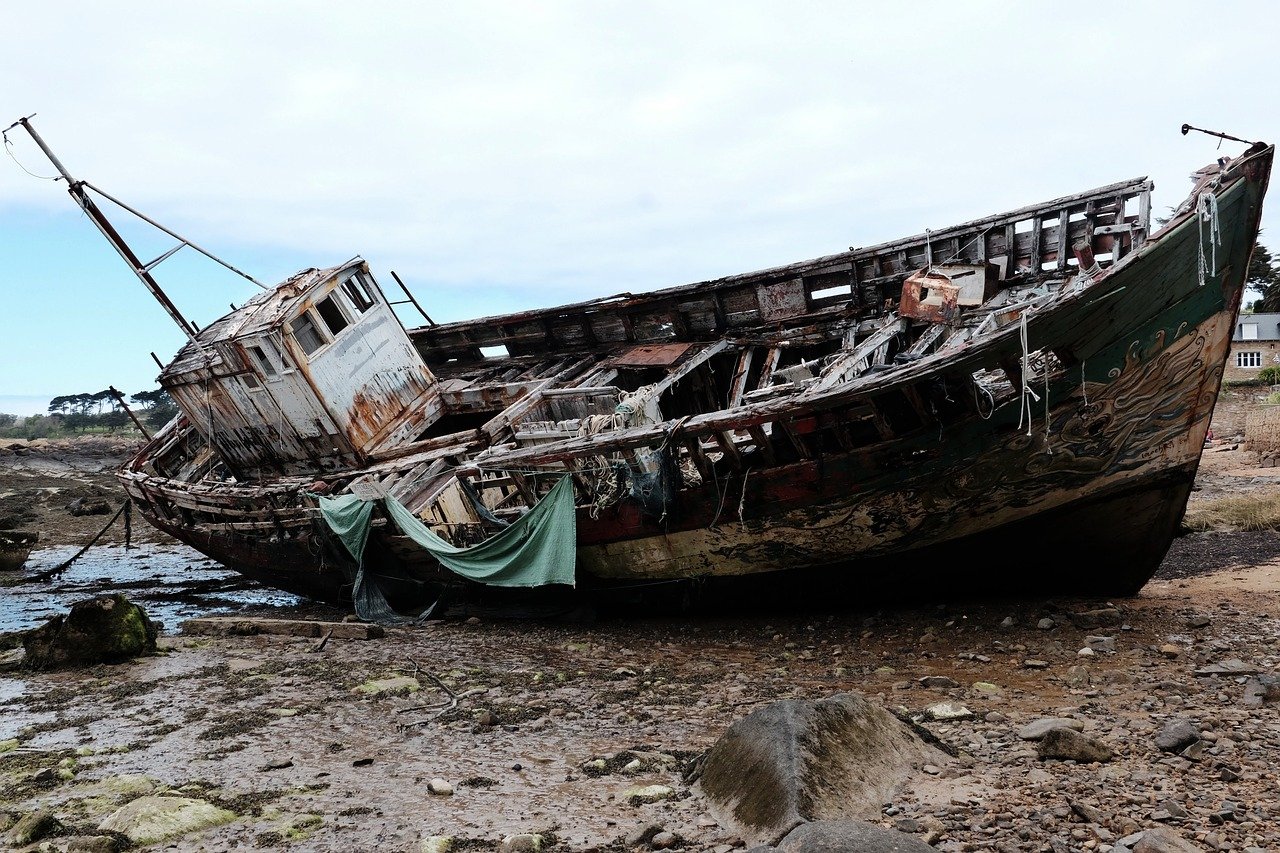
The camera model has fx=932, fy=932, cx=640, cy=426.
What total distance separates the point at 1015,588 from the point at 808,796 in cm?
519

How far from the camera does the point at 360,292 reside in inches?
579

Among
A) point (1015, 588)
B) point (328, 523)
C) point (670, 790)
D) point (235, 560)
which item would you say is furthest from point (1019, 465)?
point (235, 560)

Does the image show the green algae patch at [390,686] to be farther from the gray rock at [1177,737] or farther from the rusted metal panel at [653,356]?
the rusted metal panel at [653,356]

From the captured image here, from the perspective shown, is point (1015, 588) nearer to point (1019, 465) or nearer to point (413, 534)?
point (1019, 465)

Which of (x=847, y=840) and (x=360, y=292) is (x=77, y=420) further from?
(x=847, y=840)

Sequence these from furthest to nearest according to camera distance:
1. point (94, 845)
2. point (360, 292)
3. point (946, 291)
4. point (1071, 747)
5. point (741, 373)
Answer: point (360, 292) < point (741, 373) < point (946, 291) < point (1071, 747) < point (94, 845)

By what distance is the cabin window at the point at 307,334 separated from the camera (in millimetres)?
13602

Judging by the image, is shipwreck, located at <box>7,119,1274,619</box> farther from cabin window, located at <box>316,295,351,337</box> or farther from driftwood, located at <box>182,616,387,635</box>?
driftwood, located at <box>182,616,387,635</box>

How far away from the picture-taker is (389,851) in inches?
185

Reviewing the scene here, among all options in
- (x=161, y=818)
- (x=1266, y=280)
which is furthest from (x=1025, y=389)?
(x=1266, y=280)

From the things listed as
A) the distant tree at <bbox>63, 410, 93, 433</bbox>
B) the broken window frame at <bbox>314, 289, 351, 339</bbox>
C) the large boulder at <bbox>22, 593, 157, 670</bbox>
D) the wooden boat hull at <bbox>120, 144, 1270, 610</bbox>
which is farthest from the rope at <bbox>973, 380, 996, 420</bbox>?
the distant tree at <bbox>63, 410, 93, 433</bbox>

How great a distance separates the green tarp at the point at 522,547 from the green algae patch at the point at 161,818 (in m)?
4.70

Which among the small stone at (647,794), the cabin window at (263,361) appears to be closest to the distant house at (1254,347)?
the cabin window at (263,361)

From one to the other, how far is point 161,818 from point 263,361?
9.45 meters
